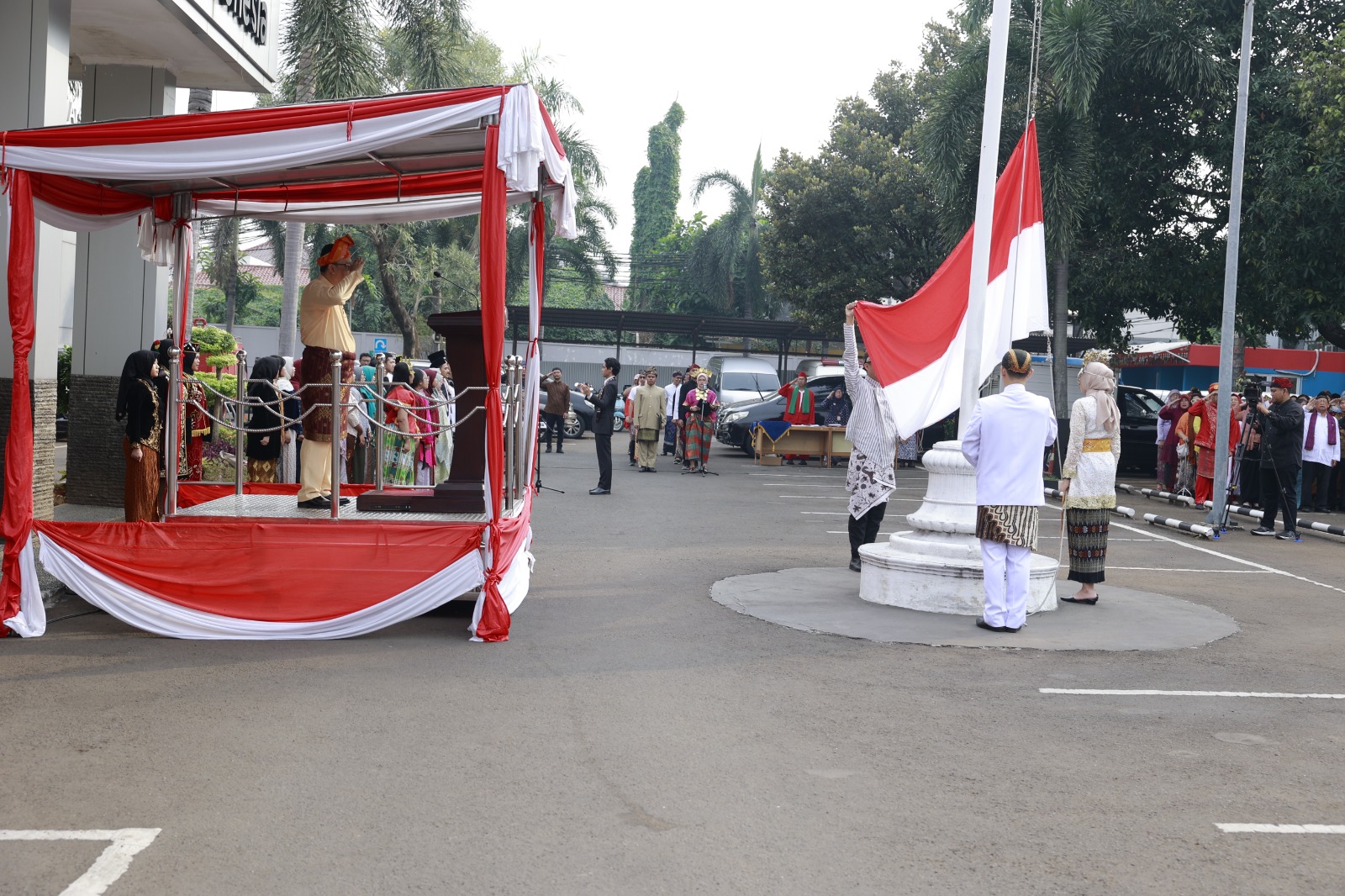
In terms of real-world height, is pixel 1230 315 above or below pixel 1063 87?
below

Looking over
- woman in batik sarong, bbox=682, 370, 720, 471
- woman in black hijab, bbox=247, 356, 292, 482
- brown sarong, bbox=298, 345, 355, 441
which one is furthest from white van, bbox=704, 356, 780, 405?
brown sarong, bbox=298, 345, 355, 441

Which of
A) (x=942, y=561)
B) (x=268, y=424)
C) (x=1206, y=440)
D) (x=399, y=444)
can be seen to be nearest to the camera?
(x=942, y=561)

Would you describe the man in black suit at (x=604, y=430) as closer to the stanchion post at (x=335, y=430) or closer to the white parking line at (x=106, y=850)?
the stanchion post at (x=335, y=430)

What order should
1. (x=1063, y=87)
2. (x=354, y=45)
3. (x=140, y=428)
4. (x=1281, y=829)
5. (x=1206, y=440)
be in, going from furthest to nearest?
(x=1063, y=87), (x=354, y=45), (x=1206, y=440), (x=140, y=428), (x=1281, y=829)

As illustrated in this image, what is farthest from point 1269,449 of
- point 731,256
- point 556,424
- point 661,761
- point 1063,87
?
point 731,256

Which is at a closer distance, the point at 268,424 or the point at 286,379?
the point at 268,424

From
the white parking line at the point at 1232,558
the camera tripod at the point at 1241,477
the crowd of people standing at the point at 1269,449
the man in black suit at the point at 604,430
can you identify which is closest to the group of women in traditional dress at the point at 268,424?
the man in black suit at the point at 604,430

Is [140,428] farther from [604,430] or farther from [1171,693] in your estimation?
[604,430]

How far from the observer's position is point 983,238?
358 inches

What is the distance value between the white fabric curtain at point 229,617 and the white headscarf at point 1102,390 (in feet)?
16.3

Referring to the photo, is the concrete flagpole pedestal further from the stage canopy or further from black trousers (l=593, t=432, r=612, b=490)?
black trousers (l=593, t=432, r=612, b=490)

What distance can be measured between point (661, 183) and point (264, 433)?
55375 mm

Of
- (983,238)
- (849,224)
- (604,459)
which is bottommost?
(604,459)

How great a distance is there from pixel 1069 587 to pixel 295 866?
25.5ft
